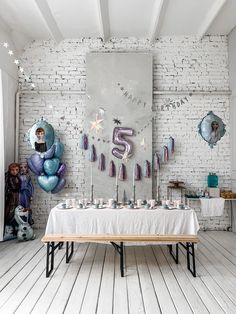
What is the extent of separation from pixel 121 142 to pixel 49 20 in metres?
2.58

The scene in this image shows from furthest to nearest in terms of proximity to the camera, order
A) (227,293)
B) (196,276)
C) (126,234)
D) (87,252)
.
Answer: (87,252) < (126,234) < (196,276) < (227,293)

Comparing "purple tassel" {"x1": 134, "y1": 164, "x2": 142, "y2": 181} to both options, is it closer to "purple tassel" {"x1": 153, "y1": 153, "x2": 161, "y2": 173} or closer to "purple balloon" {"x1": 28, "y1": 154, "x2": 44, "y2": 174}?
"purple tassel" {"x1": 153, "y1": 153, "x2": 161, "y2": 173}

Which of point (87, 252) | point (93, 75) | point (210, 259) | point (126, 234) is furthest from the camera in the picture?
point (93, 75)

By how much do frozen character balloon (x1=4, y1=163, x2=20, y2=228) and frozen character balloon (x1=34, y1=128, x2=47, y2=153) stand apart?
1.74 feet

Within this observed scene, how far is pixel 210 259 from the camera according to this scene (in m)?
4.11

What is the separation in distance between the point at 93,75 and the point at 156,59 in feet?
4.56

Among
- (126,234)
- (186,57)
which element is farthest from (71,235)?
(186,57)

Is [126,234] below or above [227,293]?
above

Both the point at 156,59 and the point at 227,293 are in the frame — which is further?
the point at 156,59

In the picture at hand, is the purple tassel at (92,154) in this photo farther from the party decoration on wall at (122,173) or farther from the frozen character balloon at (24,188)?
the frozen character balloon at (24,188)

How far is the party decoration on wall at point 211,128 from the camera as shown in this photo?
19.4ft

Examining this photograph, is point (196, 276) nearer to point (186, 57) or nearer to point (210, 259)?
point (210, 259)

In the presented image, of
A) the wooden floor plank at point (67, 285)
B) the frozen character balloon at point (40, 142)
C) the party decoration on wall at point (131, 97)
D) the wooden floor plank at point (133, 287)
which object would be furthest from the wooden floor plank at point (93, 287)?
the party decoration on wall at point (131, 97)

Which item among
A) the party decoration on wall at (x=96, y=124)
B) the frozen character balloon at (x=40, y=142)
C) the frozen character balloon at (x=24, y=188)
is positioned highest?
the party decoration on wall at (x=96, y=124)
